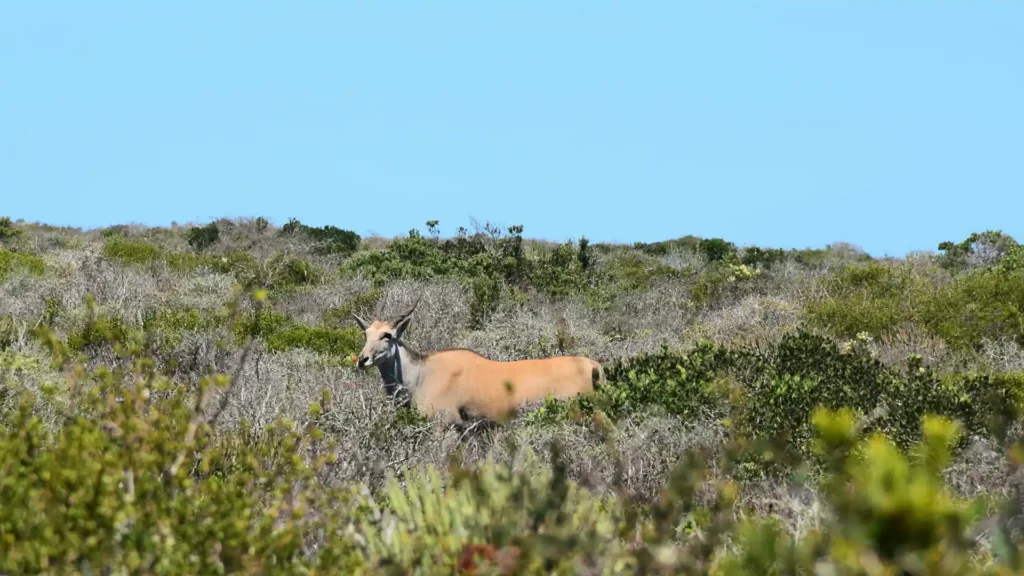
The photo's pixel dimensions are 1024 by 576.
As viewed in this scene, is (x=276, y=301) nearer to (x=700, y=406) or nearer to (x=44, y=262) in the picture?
(x=44, y=262)

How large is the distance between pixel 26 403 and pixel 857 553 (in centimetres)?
373

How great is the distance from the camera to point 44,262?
20.8 meters

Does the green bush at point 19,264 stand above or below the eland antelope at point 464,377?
above

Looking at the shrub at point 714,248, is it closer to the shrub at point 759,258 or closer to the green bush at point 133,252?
the shrub at point 759,258

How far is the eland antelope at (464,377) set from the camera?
10281 mm

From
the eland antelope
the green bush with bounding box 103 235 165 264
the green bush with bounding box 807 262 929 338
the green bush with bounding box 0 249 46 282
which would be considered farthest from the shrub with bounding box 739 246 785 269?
the eland antelope

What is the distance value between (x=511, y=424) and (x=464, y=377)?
123 centimetres

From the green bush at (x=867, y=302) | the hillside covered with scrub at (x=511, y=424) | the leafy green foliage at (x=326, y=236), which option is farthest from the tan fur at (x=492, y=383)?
the leafy green foliage at (x=326, y=236)

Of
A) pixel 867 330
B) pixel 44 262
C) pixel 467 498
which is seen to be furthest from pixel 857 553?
pixel 44 262

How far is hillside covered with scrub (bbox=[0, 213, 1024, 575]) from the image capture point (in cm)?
356

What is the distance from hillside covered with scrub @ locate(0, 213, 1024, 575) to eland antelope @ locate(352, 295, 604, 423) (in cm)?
28

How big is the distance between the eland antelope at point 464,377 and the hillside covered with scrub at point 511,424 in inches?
10.8

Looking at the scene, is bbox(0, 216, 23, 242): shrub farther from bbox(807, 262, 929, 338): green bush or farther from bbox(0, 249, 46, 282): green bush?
bbox(807, 262, 929, 338): green bush

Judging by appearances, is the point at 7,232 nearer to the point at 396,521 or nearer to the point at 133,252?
the point at 133,252
